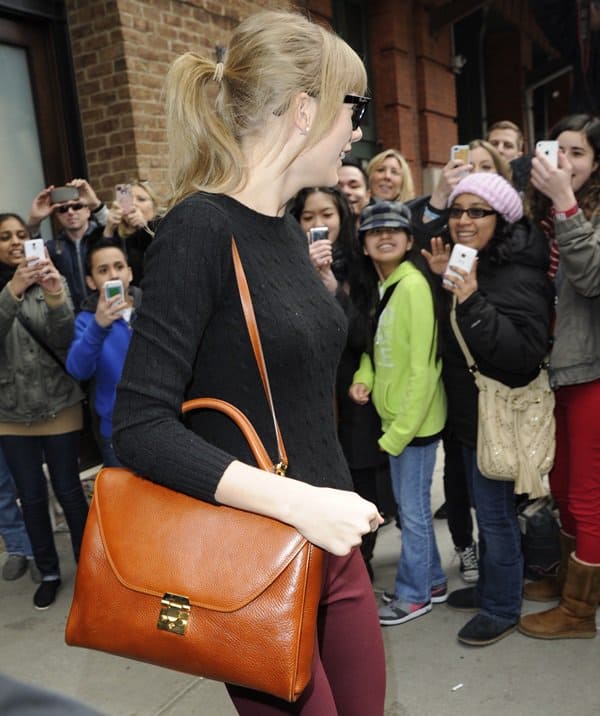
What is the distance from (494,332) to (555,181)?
1.99 feet

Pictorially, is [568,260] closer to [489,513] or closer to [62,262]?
[489,513]

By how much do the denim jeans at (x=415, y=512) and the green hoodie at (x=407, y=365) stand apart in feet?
0.35

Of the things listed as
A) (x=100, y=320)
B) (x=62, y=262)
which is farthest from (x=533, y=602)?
(x=62, y=262)

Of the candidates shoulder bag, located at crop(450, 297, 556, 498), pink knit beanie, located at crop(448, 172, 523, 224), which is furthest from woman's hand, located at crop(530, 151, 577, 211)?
shoulder bag, located at crop(450, 297, 556, 498)

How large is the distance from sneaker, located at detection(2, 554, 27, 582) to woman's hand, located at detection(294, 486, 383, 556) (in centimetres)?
324

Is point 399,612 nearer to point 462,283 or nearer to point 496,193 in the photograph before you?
point 462,283

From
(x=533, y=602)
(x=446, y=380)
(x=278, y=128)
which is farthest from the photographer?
(x=533, y=602)

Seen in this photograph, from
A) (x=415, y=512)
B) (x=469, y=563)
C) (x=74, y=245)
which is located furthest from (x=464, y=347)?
(x=74, y=245)

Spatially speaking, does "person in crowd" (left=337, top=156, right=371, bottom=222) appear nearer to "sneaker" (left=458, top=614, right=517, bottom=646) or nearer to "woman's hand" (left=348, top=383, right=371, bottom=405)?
"woman's hand" (left=348, top=383, right=371, bottom=405)

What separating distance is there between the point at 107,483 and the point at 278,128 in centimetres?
75

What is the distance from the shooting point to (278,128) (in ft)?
4.39

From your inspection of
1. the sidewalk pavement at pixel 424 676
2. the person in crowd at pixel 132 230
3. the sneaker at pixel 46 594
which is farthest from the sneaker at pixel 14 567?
the person in crowd at pixel 132 230

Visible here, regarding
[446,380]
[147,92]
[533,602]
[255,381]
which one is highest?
[147,92]

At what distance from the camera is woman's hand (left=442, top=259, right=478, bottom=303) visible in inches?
99.6
